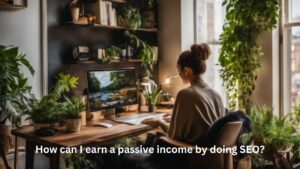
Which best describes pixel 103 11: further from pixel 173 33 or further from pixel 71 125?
pixel 71 125

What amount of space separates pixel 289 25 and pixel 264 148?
137 cm

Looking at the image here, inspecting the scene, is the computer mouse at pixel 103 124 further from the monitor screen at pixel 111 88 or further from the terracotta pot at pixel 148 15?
the terracotta pot at pixel 148 15

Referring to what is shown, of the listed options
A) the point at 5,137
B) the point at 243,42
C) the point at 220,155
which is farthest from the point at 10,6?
the point at 243,42

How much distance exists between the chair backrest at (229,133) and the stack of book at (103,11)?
183 centimetres

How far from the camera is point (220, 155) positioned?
85.0 inches

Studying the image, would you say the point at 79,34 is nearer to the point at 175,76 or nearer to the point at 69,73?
the point at 69,73

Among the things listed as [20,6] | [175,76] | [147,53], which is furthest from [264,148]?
[20,6]

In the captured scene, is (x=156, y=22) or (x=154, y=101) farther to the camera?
(x=156, y=22)

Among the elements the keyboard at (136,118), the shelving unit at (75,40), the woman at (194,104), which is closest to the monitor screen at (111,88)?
the keyboard at (136,118)

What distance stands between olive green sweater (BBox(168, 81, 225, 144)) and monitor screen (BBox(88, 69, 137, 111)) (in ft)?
2.65

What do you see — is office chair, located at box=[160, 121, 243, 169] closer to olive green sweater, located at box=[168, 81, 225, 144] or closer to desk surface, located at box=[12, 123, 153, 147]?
olive green sweater, located at box=[168, 81, 225, 144]

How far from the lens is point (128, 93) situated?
3.17m

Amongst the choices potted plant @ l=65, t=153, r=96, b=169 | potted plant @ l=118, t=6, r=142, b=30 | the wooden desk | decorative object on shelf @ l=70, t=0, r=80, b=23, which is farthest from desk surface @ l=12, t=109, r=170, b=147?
potted plant @ l=118, t=6, r=142, b=30

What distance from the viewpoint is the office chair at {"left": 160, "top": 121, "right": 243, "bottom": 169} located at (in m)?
2.08
